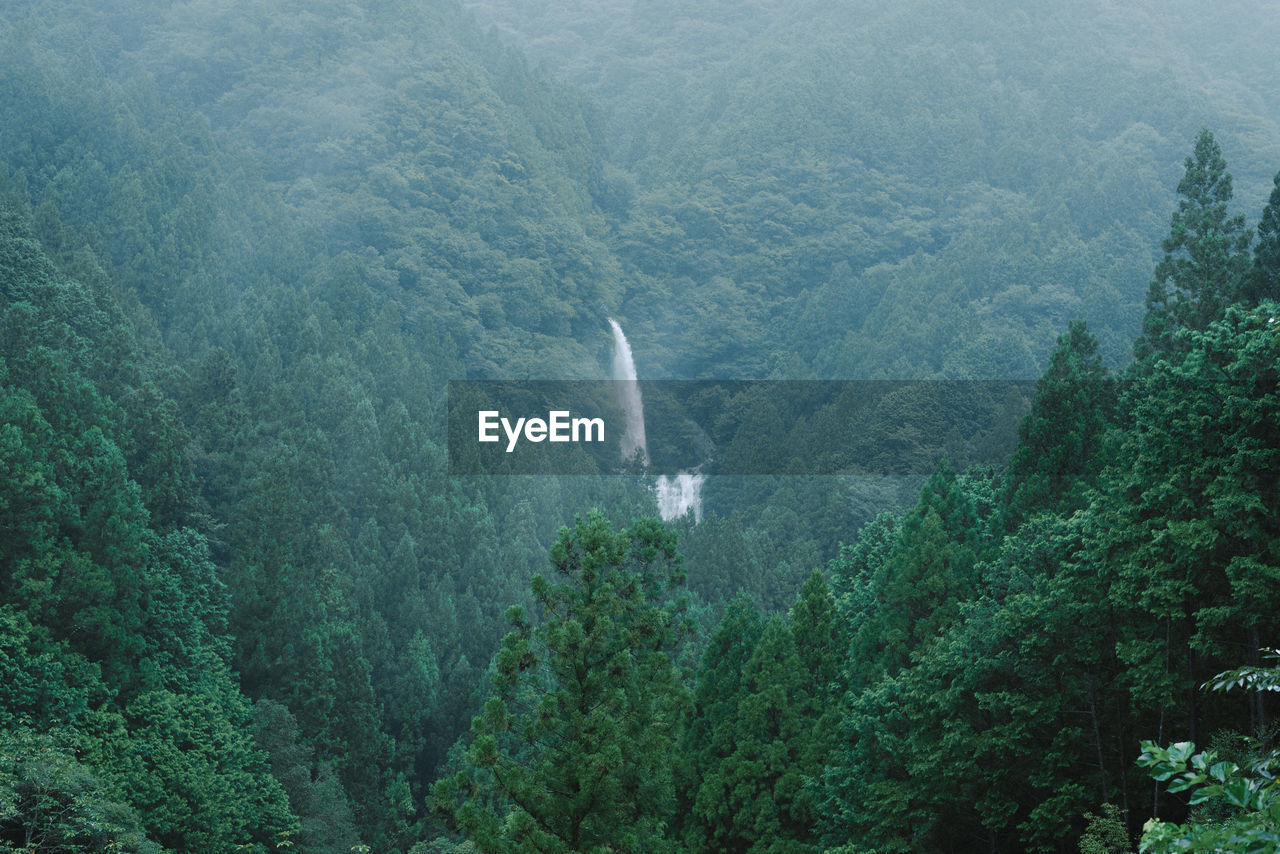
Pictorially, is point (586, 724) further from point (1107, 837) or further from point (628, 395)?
point (628, 395)

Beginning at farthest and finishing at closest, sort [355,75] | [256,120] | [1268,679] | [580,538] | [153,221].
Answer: [355,75] → [256,120] → [153,221] → [580,538] → [1268,679]

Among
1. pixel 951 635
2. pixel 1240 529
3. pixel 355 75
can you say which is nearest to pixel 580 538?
pixel 951 635

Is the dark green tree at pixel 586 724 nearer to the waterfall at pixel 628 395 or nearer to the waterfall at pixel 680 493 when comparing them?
the waterfall at pixel 680 493

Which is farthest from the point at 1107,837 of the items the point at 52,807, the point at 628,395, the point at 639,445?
the point at 628,395

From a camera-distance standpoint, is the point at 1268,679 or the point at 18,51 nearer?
the point at 1268,679

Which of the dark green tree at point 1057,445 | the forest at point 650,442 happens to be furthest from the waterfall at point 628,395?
the dark green tree at point 1057,445

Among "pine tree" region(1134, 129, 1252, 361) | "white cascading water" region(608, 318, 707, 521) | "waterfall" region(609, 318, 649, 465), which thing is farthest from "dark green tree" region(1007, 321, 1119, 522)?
"waterfall" region(609, 318, 649, 465)

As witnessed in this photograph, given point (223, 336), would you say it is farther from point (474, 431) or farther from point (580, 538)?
point (580, 538)
